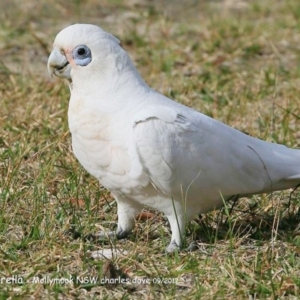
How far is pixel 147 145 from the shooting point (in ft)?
12.4

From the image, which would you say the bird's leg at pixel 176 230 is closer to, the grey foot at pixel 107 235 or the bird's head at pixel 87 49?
the grey foot at pixel 107 235

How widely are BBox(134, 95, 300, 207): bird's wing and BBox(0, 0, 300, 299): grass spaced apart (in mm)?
222

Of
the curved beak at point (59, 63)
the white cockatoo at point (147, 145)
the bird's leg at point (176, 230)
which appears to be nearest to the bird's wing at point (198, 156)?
the white cockatoo at point (147, 145)

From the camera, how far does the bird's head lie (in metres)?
4.00

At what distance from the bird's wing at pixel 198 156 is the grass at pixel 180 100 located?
22 centimetres

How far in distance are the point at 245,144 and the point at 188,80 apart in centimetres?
253

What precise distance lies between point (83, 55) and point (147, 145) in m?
0.59

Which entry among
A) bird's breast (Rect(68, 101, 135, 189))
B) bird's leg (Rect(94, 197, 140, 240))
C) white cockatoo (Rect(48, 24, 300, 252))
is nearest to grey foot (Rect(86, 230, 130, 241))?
bird's leg (Rect(94, 197, 140, 240))

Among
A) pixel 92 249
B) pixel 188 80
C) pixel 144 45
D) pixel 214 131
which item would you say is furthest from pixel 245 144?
pixel 144 45

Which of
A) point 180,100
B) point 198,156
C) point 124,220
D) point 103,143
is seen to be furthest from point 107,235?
point 180,100

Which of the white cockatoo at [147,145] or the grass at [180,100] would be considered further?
the white cockatoo at [147,145]

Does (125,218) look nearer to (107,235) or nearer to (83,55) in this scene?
(107,235)

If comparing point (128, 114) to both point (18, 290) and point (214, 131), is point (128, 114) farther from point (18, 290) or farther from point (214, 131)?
point (18, 290)

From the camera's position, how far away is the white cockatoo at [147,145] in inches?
151
